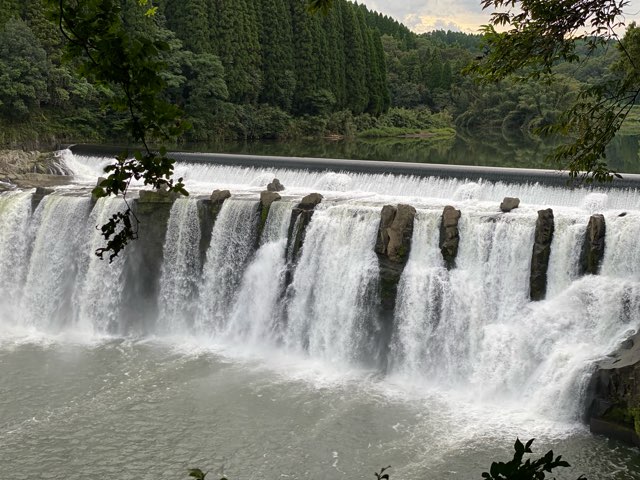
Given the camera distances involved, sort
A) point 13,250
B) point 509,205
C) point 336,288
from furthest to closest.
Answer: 1. point 13,250
2. point 509,205
3. point 336,288

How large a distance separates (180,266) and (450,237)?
6903 millimetres

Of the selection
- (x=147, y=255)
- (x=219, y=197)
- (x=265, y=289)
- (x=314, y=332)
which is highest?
(x=219, y=197)

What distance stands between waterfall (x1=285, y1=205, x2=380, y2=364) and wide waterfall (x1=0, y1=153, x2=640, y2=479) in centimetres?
4

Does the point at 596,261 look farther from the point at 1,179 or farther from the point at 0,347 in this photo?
the point at 1,179

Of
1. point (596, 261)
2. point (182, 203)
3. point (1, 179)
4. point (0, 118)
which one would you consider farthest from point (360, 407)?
point (0, 118)

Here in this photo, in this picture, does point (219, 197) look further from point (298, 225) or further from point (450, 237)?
point (450, 237)

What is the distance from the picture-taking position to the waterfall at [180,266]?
16906 millimetres

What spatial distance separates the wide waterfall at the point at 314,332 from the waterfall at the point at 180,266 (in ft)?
0.13

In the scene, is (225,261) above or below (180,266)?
above

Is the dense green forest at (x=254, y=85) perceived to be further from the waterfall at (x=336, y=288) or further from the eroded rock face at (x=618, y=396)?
the eroded rock face at (x=618, y=396)

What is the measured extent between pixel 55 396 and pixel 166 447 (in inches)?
123

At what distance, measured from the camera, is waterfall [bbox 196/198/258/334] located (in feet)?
54.2

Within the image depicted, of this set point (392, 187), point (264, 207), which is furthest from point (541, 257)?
point (392, 187)

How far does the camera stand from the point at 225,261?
54.7 ft
